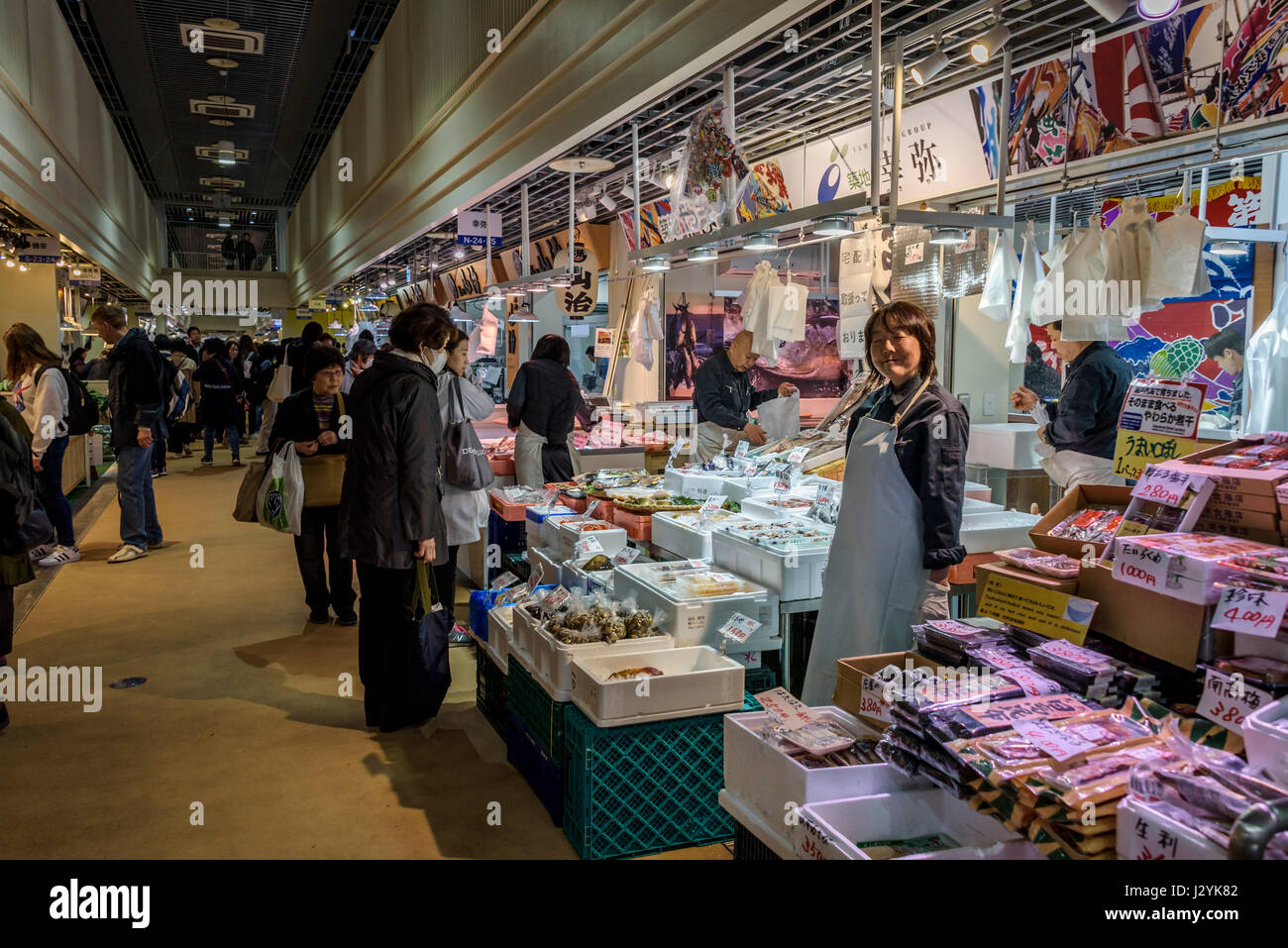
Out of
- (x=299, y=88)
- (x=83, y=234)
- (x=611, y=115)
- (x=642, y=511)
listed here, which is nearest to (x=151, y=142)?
(x=299, y=88)

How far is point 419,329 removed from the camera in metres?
4.09

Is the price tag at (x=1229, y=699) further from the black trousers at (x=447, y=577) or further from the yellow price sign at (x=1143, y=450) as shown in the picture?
the black trousers at (x=447, y=577)

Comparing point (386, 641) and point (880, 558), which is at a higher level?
point (880, 558)

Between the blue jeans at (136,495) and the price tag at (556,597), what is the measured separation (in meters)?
5.04

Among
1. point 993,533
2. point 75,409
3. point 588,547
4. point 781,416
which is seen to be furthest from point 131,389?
point 993,533

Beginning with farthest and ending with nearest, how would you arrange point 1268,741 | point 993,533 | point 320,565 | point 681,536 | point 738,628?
point 320,565 < point 681,536 < point 993,533 < point 738,628 < point 1268,741

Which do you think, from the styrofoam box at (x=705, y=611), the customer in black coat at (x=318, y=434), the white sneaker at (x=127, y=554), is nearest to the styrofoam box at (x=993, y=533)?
the styrofoam box at (x=705, y=611)

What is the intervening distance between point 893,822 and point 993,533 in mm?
2168

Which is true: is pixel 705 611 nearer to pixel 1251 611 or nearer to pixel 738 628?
pixel 738 628

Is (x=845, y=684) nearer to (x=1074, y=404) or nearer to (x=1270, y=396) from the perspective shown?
(x=1074, y=404)

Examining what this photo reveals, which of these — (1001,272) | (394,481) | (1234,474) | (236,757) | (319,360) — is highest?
(1001,272)

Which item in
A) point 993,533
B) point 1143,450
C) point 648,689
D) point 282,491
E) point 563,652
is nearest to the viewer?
point 1143,450

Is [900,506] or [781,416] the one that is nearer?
[900,506]

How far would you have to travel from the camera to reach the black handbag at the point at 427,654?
13.3 feet
